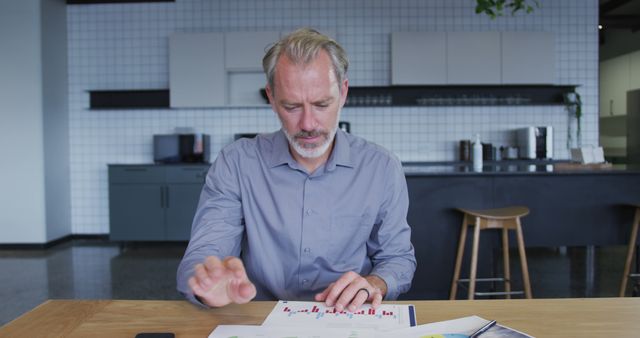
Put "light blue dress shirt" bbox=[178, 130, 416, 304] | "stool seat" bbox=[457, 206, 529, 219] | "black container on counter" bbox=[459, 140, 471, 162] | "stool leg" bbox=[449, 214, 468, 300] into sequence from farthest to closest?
"black container on counter" bbox=[459, 140, 471, 162], "stool leg" bbox=[449, 214, 468, 300], "stool seat" bbox=[457, 206, 529, 219], "light blue dress shirt" bbox=[178, 130, 416, 304]

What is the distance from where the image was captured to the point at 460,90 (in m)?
5.95

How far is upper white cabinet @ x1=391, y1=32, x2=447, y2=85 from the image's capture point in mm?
5762

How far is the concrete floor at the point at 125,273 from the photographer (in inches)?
155

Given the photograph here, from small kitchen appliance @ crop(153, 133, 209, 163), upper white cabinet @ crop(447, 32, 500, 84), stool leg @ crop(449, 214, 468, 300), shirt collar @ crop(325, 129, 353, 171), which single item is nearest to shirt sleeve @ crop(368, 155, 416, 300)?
shirt collar @ crop(325, 129, 353, 171)

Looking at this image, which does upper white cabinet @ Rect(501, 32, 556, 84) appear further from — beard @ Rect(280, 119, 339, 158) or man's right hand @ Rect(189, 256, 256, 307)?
man's right hand @ Rect(189, 256, 256, 307)

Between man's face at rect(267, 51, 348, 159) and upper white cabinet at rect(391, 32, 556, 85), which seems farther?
upper white cabinet at rect(391, 32, 556, 85)

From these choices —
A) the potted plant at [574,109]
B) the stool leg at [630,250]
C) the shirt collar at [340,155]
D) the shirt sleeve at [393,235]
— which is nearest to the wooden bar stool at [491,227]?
the stool leg at [630,250]

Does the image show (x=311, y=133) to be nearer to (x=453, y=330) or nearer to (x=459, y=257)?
(x=453, y=330)

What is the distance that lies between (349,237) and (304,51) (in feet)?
1.78

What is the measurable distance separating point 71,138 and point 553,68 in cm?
545

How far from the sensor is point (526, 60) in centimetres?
576

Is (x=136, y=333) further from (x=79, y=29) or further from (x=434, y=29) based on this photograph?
(x=79, y=29)

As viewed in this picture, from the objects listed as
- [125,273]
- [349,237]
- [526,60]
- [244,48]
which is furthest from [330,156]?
[526,60]

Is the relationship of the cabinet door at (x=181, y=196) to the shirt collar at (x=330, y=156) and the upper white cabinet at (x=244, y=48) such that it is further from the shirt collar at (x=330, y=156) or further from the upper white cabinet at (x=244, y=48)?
the shirt collar at (x=330, y=156)
